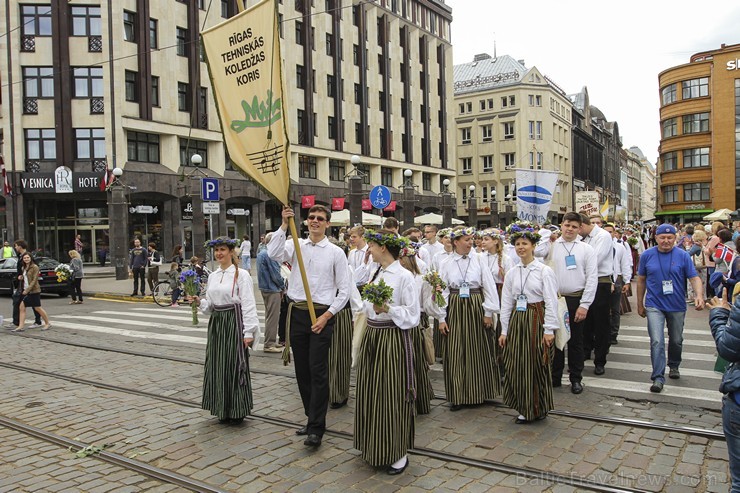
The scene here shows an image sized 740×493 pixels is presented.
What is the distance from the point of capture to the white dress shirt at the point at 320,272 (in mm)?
5559

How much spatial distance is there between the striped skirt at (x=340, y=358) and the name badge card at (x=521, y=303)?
1.92 meters

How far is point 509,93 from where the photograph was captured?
69938mm

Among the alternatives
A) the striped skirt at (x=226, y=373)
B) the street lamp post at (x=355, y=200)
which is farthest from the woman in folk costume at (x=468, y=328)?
the street lamp post at (x=355, y=200)

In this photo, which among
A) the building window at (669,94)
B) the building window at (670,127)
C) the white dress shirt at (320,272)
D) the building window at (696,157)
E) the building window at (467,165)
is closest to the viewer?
the white dress shirt at (320,272)

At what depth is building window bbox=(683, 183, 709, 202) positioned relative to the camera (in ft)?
188

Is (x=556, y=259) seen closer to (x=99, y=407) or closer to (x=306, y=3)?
(x=99, y=407)

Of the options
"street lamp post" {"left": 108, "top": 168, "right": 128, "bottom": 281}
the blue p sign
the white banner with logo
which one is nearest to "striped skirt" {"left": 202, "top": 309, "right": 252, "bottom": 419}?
the white banner with logo

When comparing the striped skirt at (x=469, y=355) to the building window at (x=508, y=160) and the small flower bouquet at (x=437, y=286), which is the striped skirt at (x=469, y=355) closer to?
the small flower bouquet at (x=437, y=286)

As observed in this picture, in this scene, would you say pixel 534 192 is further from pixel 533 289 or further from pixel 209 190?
pixel 209 190

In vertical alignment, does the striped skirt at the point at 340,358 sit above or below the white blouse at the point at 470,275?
below

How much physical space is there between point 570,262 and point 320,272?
3.45 metres

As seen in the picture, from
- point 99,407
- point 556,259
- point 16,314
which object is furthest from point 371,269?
point 16,314

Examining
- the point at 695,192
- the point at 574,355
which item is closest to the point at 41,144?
the point at 574,355

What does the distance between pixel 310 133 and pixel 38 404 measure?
37.8 metres
